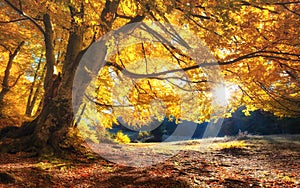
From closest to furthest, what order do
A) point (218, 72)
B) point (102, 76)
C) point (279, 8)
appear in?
point (279, 8) < point (218, 72) < point (102, 76)

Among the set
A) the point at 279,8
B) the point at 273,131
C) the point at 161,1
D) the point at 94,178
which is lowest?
the point at 94,178

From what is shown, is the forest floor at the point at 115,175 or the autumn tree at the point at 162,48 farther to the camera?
the autumn tree at the point at 162,48

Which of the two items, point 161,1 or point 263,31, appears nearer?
point 161,1

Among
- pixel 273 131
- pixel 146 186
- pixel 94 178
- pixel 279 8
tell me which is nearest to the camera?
pixel 146 186

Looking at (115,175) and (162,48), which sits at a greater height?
(162,48)

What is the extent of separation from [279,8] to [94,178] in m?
5.86

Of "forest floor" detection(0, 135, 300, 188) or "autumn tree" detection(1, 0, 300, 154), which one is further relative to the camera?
"autumn tree" detection(1, 0, 300, 154)

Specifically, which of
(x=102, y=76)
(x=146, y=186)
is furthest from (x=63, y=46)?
(x=146, y=186)

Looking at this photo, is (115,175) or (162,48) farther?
(162,48)

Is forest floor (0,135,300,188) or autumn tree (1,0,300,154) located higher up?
autumn tree (1,0,300,154)

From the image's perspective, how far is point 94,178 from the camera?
222 inches

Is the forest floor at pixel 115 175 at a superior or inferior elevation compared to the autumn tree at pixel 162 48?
inferior

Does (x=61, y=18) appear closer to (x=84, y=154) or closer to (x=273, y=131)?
(x=84, y=154)

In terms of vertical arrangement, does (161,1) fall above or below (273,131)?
above
